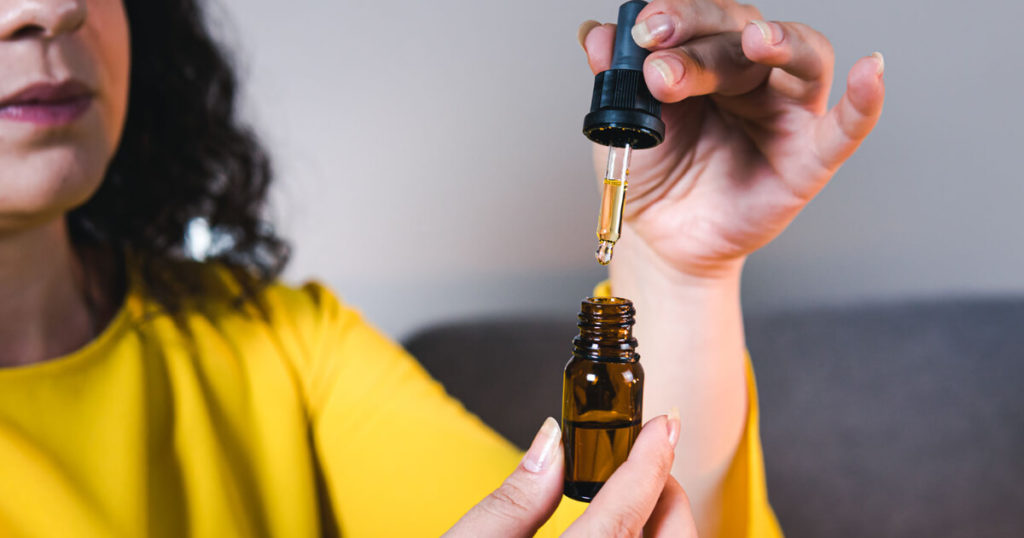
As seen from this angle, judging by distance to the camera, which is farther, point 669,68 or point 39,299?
point 39,299

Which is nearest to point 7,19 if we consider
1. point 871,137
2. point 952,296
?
point 871,137

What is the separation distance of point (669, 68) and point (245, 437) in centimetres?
61

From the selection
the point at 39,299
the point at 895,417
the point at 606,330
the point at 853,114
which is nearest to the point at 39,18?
the point at 39,299

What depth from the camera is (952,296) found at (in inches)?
39.4

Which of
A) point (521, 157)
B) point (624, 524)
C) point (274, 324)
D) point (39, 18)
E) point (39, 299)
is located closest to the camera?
point (624, 524)

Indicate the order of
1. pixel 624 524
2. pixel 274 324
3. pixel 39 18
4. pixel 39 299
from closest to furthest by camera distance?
pixel 624 524, pixel 39 18, pixel 39 299, pixel 274 324

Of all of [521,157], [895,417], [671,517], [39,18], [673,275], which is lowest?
[895,417]

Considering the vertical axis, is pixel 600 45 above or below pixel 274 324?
above

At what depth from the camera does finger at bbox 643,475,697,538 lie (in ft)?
1.46

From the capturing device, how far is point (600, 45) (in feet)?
1.58

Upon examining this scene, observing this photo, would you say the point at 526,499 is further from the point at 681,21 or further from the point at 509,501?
the point at 681,21

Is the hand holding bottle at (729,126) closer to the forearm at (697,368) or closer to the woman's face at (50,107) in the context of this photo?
the forearm at (697,368)

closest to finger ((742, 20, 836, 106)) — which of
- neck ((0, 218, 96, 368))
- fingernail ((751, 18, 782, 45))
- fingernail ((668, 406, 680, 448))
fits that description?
fingernail ((751, 18, 782, 45))

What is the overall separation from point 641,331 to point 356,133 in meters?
0.65
